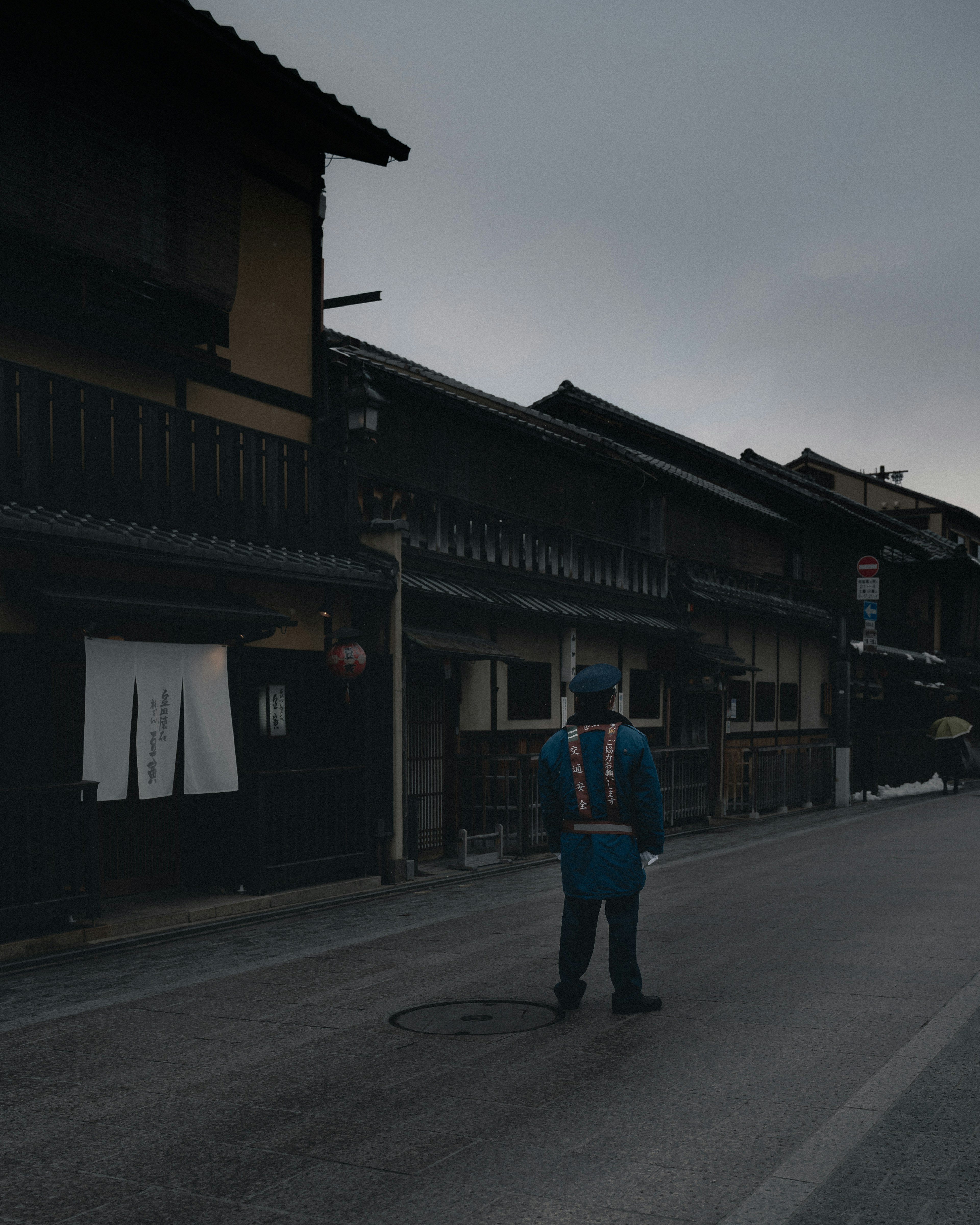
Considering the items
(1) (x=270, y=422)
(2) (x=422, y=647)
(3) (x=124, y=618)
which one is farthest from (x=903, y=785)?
(3) (x=124, y=618)

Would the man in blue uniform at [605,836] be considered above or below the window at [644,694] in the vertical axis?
below

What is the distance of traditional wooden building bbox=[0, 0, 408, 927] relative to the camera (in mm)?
9766

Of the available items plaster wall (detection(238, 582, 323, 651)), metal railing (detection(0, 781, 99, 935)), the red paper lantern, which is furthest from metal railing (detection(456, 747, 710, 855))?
metal railing (detection(0, 781, 99, 935))

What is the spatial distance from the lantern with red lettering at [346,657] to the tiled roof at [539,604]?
3.58 ft

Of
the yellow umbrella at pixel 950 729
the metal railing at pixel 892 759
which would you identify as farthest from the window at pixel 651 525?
the yellow umbrella at pixel 950 729

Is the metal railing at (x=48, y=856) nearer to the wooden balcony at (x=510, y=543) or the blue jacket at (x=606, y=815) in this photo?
the blue jacket at (x=606, y=815)

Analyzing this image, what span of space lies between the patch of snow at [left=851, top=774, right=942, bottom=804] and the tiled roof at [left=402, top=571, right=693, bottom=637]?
29.7 feet

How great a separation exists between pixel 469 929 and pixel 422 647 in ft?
15.0

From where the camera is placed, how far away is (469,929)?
1021cm

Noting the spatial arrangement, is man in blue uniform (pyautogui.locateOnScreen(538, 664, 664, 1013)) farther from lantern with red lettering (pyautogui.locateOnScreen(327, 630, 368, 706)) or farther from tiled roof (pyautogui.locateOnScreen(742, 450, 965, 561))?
tiled roof (pyautogui.locateOnScreen(742, 450, 965, 561))

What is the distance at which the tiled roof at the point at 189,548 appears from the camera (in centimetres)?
903

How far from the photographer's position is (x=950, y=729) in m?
27.8

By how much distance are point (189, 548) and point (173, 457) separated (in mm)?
1325

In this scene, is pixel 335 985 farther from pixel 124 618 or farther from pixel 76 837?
pixel 124 618
